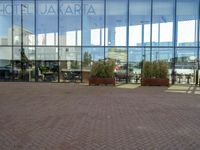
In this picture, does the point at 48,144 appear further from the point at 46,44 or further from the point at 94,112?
the point at 46,44

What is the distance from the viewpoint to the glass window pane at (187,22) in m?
27.0

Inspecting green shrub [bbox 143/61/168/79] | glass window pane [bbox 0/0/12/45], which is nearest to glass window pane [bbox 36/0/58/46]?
glass window pane [bbox 0/0/12/45]

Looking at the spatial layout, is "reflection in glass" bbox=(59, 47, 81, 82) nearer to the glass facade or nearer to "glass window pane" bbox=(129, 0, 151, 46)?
the glass facade

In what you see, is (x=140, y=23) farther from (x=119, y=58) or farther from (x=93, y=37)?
(x=93, y=37)

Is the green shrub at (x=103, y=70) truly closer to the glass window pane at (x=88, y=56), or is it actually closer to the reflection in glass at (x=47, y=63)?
the glass window pane at (x=88, y=56)

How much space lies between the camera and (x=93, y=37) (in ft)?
90.6

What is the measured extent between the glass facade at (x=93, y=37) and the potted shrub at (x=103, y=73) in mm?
2676

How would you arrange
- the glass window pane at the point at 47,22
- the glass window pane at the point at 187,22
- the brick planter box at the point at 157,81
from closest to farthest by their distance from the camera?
the brick planter box at the point at 157,81
the glass window pane at the point at 187,22
the glass window pane at the point at 47,22

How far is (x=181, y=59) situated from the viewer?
26844mm

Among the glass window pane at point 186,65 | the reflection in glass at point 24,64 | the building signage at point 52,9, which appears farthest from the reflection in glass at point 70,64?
the glass window pane at point 186,65

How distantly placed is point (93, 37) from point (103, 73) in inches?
184

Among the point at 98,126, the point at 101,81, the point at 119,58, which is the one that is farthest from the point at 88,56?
the point at 98,126

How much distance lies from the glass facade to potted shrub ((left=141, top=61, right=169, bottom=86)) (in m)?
2.91

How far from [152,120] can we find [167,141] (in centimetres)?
255
